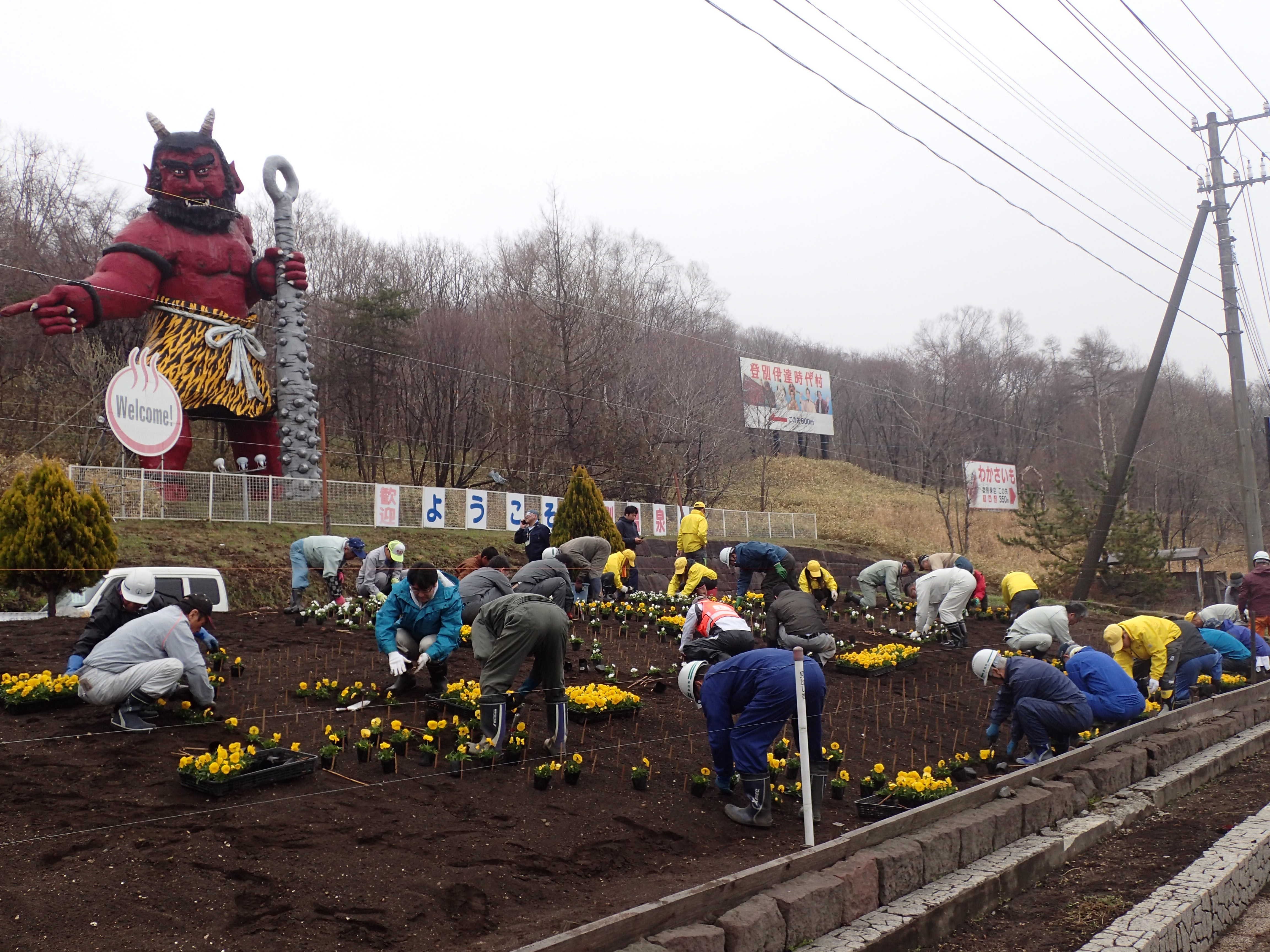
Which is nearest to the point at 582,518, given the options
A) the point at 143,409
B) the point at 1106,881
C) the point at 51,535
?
the point at 143,409

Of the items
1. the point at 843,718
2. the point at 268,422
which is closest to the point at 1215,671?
the point at 843,718

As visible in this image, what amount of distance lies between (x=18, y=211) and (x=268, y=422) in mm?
17645

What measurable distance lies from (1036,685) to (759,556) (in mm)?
5750

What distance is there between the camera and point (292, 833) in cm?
512

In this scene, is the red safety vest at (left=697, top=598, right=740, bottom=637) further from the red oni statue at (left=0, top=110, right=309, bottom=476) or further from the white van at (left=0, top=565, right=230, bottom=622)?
the red oni statue at (left=0, top=110, right=309, bottom=476)

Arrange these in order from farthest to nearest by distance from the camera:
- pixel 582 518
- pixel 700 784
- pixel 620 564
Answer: pixel 582 518 → pixel 620 564 → pixel 700 784

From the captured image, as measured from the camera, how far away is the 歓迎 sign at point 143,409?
1546 centimetres

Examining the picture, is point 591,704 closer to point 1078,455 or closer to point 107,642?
point 107,642

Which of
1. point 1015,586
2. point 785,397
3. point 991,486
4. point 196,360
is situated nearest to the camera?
point 1015,586

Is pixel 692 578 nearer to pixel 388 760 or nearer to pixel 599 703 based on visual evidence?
pixel 599 703

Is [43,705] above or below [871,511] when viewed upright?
below

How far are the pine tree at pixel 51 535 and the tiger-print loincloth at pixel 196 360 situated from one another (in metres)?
9.15

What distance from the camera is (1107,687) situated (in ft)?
30.8

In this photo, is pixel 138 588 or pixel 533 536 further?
pixel 533 536
